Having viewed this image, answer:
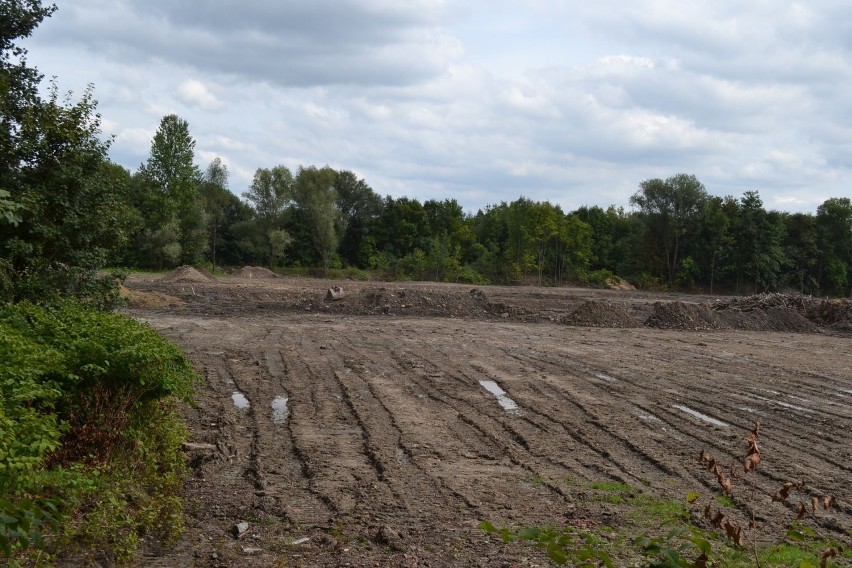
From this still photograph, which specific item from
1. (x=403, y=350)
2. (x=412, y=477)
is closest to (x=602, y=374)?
(x=403, y=350)

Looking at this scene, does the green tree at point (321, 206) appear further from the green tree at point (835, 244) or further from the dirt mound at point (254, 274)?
the green tree at point (835, 244)

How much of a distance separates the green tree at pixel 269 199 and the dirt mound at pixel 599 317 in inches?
1660

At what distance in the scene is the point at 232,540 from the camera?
6133 millimetres

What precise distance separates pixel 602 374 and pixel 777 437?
555 centimetres

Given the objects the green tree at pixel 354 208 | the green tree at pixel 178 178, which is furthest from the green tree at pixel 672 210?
the green tree at pixel 178 178

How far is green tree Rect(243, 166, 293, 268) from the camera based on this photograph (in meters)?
66.8

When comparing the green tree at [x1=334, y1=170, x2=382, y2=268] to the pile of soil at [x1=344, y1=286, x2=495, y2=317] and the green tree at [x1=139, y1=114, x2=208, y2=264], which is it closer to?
the green tree at [x1=139, y1=114, x2=208, y2=264]

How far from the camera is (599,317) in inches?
1128

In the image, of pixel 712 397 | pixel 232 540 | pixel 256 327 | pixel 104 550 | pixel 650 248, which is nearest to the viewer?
pixel 104 550

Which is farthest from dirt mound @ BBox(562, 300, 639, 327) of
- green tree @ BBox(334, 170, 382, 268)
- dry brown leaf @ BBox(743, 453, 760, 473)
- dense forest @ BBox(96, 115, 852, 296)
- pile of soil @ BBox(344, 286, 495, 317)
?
green tree @ BBox(334, 170, 382, 268)

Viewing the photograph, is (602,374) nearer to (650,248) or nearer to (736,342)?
Result: (736,342)

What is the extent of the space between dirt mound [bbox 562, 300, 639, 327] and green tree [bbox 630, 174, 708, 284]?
3690 centimetres

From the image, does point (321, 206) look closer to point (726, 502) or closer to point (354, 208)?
point (354, 208)

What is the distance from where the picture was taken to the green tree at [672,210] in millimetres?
62978
